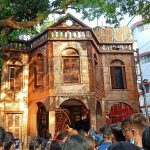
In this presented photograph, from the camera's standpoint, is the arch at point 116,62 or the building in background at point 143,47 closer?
the arch at point 116,62

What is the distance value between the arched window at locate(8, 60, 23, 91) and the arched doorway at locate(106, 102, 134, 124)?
6.34m

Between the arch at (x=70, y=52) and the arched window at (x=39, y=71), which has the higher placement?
the arch at (x=70, y=52)

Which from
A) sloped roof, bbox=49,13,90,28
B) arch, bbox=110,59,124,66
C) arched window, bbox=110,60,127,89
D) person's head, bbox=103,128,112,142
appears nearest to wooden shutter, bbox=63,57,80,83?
sloped roof, bbox=49,13,90,28

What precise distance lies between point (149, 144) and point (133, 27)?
3244cm

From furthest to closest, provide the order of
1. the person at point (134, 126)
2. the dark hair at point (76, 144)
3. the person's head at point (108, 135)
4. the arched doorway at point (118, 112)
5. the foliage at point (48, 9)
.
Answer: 1. the arched doorway at point (118, 112)
2. the foliage at point (48, 9)
3. the person's head at point (108, 135)
4. the person at point (134, 126)
5. the dark hair at point (76, 144)

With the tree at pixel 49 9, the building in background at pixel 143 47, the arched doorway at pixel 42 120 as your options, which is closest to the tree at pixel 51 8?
the tree at pixel 49 9

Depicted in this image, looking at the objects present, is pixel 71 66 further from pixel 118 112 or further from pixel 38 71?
pixel 118 112

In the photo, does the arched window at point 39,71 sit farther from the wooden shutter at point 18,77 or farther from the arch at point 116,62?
the arch at point 116,62

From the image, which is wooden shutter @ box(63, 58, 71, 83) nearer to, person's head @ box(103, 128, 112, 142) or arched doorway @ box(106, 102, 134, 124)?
arched doorway @ box(106, 102, 134, 124)

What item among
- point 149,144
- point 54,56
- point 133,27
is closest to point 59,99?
point 54,56

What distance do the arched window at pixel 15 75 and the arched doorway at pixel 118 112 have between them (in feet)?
20.8

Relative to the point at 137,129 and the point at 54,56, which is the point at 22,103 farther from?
the point at 137,129

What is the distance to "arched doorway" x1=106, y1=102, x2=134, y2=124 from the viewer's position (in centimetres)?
1828

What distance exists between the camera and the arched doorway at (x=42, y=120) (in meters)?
16.4
